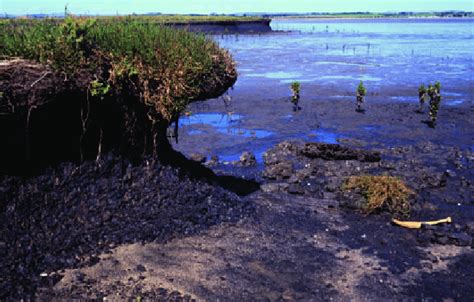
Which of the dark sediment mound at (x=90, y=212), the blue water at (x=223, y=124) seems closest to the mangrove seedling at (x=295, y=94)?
the blue water at (x=223, y=124)

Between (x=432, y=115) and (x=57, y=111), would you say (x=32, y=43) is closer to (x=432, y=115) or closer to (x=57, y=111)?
(x=57, y=111)

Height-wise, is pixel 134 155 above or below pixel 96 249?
above

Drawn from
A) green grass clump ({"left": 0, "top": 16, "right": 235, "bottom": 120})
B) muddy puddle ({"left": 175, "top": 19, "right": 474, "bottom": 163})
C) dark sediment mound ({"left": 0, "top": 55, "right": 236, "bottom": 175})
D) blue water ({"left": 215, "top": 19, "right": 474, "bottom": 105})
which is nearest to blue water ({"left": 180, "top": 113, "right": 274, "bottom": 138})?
muddy puddle ({"left": 175, "top": 19, "right": 474, "bottom": 163})

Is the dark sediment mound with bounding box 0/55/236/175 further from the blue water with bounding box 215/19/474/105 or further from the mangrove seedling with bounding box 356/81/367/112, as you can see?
the blue water with bounding box 215/19/474/105

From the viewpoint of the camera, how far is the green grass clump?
9883 millimetres

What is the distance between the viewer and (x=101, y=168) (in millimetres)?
10984

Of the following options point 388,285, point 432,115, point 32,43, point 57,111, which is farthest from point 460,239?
point 432,115

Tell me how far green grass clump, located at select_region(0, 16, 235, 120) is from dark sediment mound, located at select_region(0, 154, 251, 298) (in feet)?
5.67

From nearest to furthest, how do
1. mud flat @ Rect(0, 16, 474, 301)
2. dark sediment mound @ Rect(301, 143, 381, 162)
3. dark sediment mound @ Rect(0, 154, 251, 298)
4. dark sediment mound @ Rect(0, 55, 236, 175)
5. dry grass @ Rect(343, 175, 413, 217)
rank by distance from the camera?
mud flat @ Rect(0, 16, 474, 301), dark sediment mound @ Rect(0, 154, 251, 298), dark sediment mound @ Rect(0, 55, 236, 175), dry grass @ Rect(343, 175, 413, 217), dark sediment mound @ Rect(301, 143, 381, 162)

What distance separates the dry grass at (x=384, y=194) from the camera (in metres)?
12.8

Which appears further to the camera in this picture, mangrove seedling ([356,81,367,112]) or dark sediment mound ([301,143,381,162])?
mangrove seedling ([356,81,367,112])

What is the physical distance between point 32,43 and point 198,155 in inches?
348

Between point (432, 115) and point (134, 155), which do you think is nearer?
point (134, 155)

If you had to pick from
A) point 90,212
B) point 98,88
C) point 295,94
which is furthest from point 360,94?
point 90,212
